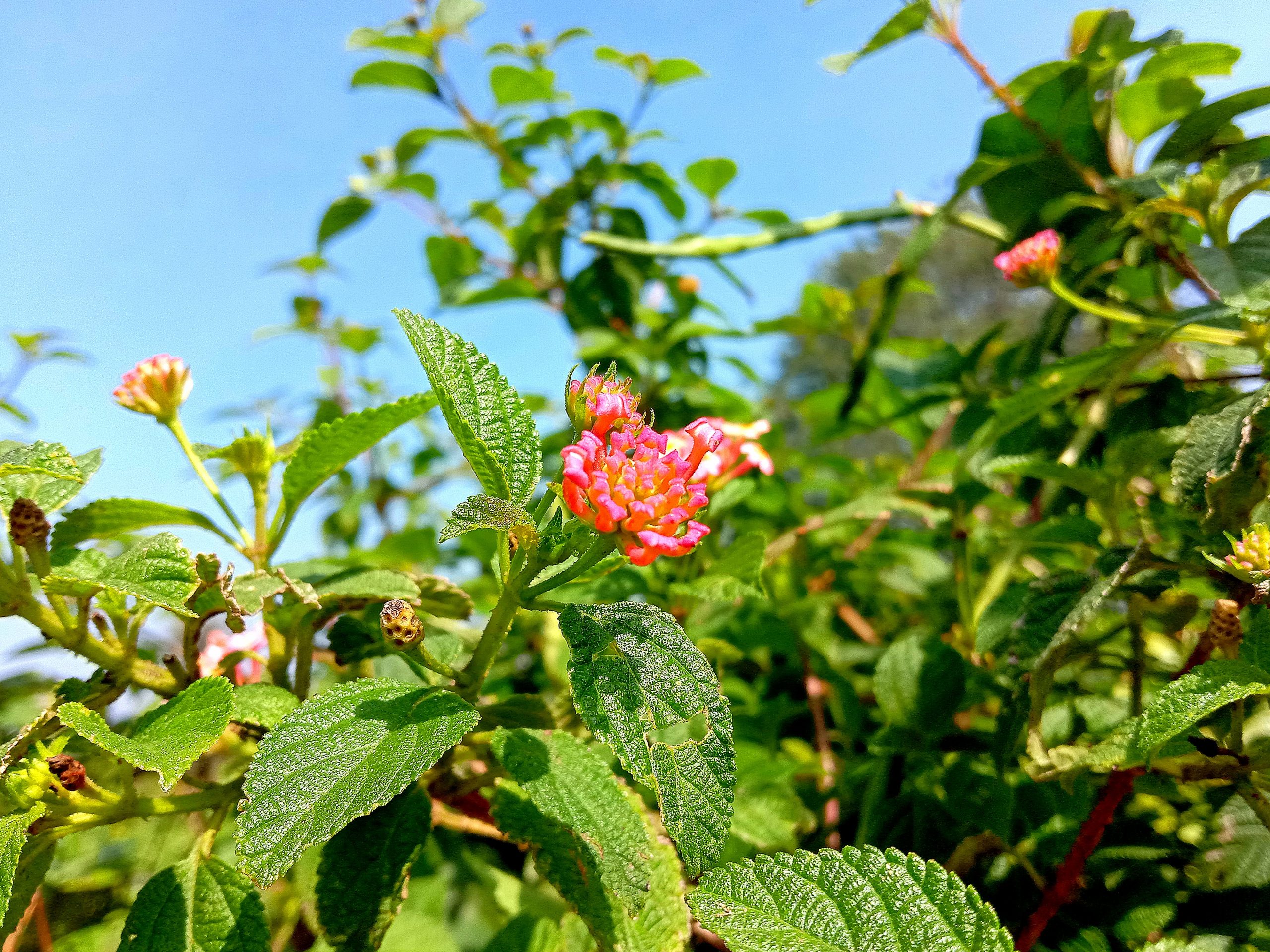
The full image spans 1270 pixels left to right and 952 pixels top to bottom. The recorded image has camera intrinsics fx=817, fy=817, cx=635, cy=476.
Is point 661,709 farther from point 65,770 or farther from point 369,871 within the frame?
point 65,770

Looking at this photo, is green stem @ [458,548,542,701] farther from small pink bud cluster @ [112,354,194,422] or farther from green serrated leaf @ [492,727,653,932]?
small pink bud cluster @ [112,354,194,422]

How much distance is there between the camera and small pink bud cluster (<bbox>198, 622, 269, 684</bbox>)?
65cm

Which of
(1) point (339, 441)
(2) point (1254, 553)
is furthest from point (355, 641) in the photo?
(2) point (1254, 553)

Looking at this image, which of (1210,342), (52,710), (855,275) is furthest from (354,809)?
(855,275)

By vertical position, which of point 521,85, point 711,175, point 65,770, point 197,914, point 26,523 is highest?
point 521,85

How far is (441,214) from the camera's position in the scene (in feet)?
5.16

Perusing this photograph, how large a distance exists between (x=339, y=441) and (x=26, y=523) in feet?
0.60

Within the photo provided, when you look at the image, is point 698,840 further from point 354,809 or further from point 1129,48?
point 1129,48

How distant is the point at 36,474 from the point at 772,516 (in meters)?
0.85

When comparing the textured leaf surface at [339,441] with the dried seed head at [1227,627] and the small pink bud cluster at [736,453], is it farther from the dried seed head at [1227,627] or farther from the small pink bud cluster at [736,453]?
the dried seed head at [1227,627]

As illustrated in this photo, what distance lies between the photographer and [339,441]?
56cm

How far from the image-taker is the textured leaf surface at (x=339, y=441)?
55 cm

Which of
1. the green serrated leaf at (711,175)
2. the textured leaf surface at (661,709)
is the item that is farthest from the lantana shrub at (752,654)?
the green serrated leaf at (711,175)

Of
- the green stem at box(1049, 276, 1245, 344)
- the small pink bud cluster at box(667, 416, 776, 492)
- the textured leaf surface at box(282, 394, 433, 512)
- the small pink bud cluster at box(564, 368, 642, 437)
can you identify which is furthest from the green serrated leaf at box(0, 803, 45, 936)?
the green stem at box(1049, 276, 1245, 344)
